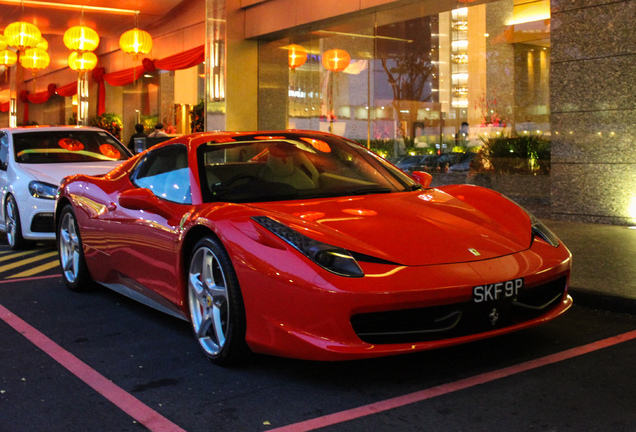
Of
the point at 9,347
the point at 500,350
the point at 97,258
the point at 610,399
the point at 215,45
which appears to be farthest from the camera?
the point at 215,45

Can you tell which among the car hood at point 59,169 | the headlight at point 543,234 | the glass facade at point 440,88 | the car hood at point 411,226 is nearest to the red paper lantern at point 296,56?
the glass facade at point 440,88

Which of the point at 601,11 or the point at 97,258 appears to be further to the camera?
the point at 601,11

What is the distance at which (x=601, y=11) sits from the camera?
29.7 feet

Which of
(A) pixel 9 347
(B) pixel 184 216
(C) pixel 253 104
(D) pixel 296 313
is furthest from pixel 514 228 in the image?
(C) pixel 253 104

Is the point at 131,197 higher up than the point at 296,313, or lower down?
higher up

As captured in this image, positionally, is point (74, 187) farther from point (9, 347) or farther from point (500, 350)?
point (500, 350)

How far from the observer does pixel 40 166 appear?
8523 millimetres

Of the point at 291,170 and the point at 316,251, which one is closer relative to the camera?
the point at 316,251

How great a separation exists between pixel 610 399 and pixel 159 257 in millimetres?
2511

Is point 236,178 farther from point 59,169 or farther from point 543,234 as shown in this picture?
point 59,169

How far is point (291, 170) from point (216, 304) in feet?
3.61

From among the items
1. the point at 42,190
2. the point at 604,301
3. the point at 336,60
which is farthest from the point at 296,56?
the point at 604,301

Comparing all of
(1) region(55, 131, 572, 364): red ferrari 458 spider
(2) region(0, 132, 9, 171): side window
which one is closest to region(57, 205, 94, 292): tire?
(1) region(55, 131, 572, 364): red ferrari 458 spider

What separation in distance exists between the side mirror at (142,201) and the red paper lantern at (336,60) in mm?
11112
